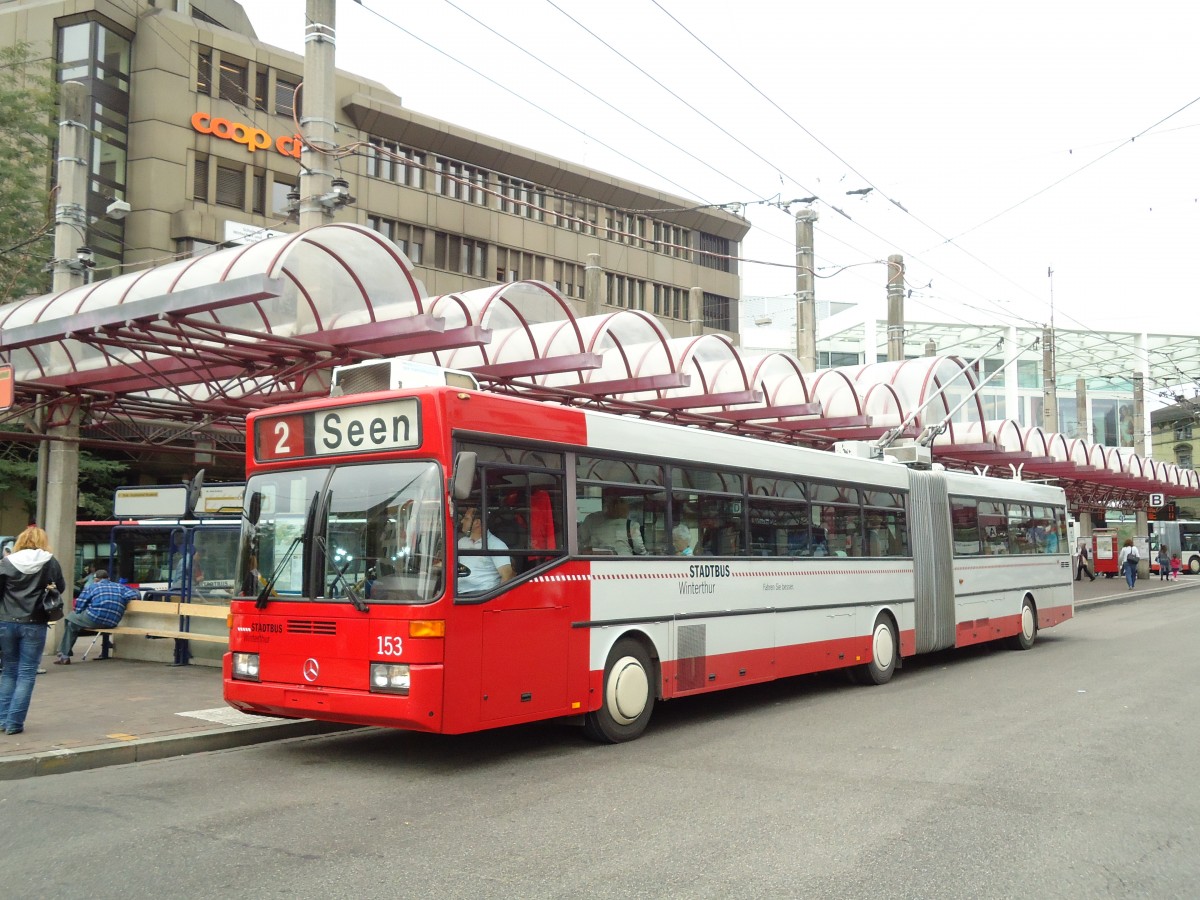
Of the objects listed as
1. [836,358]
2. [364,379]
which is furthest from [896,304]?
[836,358]

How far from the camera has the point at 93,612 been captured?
15.4m

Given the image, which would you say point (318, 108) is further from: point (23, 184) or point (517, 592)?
point (23, 184)

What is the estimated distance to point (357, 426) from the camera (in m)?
8.84

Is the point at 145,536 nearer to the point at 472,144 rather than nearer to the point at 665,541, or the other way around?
the point at 665,541

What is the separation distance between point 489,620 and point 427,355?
30.8 ft

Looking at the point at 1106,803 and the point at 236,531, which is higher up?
the point at 236,531

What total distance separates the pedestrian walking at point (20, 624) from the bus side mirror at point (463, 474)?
378 cm

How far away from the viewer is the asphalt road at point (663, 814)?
557cm

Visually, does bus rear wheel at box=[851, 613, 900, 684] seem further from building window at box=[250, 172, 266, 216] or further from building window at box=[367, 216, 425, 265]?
building window at box=[367, 216, 425, 265]

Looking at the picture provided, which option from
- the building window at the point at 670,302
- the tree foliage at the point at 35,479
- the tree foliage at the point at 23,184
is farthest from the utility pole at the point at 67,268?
the building window at the point at 670,302

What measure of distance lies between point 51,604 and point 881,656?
32.7 feet

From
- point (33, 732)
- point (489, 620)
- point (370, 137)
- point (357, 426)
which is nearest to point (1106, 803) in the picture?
point (489, 620)

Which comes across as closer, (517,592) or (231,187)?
(517,592)

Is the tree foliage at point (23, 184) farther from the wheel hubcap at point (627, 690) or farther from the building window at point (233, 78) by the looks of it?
A: the wheel hubcap at point (627, 690)
